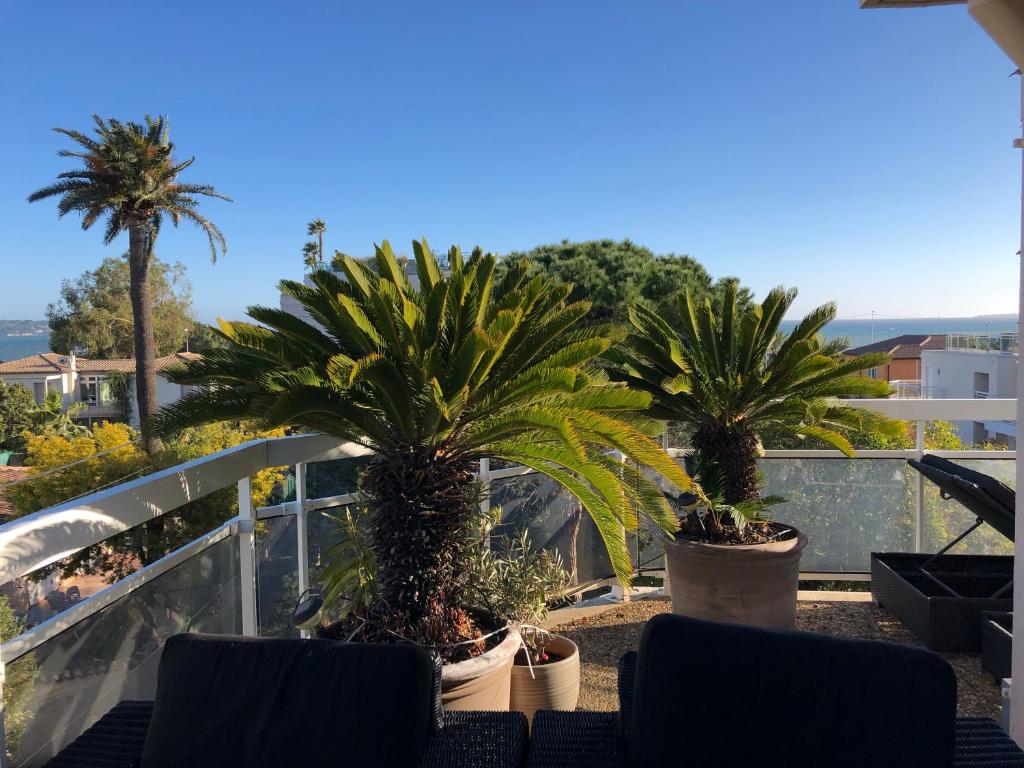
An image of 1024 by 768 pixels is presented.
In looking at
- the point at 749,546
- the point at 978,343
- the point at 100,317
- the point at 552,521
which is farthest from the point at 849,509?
the point at 100,317

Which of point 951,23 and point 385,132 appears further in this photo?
point 385,132

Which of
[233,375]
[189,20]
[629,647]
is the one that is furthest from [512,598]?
[189,20]

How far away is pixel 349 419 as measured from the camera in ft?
9.55

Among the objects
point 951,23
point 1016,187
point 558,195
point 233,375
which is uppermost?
point 558,195

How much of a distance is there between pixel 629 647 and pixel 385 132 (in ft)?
143

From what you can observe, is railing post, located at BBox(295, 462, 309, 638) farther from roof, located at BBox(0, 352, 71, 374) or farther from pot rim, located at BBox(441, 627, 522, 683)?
roof, located at BBox(0, 352, 71, 374)

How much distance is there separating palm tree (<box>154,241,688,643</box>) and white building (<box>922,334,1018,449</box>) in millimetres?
30817

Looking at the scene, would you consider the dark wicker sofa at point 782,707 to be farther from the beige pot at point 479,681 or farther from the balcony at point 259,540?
the balcony at point 259,540

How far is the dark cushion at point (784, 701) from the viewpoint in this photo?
4.72ft

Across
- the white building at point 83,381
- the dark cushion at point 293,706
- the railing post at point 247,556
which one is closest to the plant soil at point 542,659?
the railing post at point 247,556

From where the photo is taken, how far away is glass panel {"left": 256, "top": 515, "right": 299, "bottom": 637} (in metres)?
3.32

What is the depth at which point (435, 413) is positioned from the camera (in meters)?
→ 2.84

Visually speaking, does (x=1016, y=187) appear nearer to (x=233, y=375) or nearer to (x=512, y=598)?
(x=512, y=598)

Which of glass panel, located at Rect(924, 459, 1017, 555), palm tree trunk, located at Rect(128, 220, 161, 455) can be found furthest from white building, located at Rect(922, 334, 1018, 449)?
palm tree trunk, located at Rect(128, 220, 161, 455)
